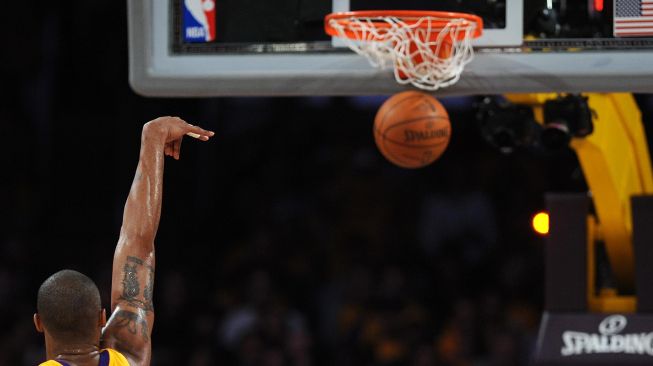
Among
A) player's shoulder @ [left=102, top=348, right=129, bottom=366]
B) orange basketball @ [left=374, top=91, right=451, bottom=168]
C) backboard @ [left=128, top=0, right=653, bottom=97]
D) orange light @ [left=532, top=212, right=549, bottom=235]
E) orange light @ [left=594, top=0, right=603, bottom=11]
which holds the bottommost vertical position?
orange light @ [left=532, top=212, right=549, bottom=235]

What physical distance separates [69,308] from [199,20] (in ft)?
5.80

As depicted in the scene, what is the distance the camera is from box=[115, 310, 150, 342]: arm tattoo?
3266mm

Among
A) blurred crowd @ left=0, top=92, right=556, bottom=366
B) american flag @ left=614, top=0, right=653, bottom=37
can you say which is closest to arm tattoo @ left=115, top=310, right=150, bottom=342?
american flag @ left=614, top=0, right=653, bottom=37

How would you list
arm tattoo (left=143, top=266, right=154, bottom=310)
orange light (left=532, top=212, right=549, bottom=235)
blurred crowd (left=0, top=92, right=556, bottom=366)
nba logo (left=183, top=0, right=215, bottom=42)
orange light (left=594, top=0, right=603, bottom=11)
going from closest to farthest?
arm tattoo (left=143, top=266, right=154, bottom=310)
orange light (left=594, top=0, right=603, bottom=11)
nba logo (left=183, top=0, right=215, bottom=42)
orange light (left=532, top=212, right=549, bottom=235)
blurred crowd (left=0, top=92, right=556, bottom=366)

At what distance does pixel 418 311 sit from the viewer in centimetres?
848

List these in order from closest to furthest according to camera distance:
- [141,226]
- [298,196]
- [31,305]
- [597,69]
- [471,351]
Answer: [141,226] < [597,69] < [471,351] < [31,305] < [298,196]

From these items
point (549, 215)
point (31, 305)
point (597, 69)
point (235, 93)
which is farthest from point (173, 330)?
point (597, 69)

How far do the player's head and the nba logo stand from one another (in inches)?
64.7

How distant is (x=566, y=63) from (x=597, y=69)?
0.39 feet

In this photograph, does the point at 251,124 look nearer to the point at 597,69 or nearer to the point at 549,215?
the point at 549,215

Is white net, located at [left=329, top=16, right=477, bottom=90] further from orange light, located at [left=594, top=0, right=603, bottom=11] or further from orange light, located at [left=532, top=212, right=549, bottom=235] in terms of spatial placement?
orange light, located at [left=532, top=212, right=549, bottom=235]

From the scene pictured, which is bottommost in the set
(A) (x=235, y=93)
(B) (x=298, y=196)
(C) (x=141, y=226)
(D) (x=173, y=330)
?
(D) (x=173, y=330)

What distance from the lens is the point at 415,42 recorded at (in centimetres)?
427

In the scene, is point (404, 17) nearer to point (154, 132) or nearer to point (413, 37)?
point (413, 37)
